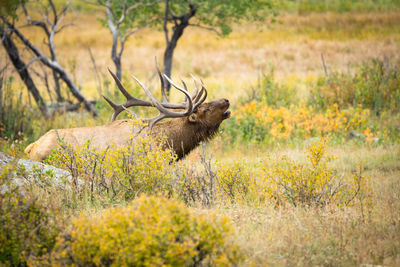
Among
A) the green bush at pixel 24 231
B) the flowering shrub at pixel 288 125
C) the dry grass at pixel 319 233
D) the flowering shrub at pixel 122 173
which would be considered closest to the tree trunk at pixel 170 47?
the flowering shrub at pixel 288 125

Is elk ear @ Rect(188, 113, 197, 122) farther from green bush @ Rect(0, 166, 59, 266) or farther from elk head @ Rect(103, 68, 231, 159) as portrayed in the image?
green bush @ Rect(0, 166, 59, 266)

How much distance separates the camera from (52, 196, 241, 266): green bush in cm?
303

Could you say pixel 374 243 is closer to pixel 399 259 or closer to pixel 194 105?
pixel 399 259

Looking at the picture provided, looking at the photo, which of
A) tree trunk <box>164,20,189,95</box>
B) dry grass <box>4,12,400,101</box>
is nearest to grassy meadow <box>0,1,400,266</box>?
tree trunk <box>164,20,189,95</box>

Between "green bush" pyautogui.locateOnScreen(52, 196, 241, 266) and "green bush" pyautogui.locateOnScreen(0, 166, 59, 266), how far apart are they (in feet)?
0.68

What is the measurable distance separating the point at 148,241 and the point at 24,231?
4.02 ft

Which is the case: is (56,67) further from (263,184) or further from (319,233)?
(319,233)

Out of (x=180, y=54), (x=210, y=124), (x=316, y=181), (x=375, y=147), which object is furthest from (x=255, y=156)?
(x=180, y=54)

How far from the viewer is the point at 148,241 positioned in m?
3.01

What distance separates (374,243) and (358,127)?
653 centimetres

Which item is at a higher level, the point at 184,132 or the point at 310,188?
the point at 184,132

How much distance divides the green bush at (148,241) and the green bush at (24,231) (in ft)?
0.68

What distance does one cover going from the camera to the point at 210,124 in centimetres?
700

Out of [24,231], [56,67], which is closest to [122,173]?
[24,231]
